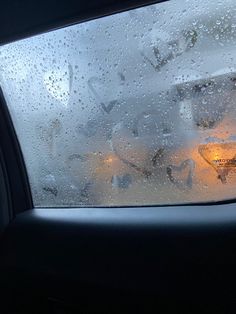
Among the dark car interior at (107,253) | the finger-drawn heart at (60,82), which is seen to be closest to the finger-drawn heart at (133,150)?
the dark car interior at (107,253)

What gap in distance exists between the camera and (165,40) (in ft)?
6.18

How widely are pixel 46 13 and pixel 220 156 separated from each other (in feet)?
3.40

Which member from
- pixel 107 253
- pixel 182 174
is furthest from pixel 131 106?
pixel 107 253

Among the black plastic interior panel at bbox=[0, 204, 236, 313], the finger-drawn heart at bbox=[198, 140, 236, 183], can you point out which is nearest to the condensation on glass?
the finger-drawn heart at bbox=[198, 140, 236, 183]

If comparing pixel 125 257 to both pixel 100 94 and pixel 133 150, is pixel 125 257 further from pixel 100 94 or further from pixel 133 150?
pixel 100 94

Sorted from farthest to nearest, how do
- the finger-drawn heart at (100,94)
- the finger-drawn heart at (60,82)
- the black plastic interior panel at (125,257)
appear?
1. the finger-drawn heart at (60,82)
2. the finger-drawn heart at (100,94)
3. the black plastic interior panel at (125,257)

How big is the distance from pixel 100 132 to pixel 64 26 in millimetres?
554

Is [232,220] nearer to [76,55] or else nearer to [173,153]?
[173,153]

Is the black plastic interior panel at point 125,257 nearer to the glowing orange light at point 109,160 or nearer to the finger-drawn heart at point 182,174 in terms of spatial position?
the finger-drawn heart at point 182,174

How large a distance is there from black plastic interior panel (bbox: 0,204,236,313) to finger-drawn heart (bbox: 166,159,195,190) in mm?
128

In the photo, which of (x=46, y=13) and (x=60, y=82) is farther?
(x=60, y=82)

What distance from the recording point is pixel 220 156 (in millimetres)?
1796

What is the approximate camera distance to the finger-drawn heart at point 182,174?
1897 mm

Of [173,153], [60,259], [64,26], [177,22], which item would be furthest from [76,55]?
[60,259]
